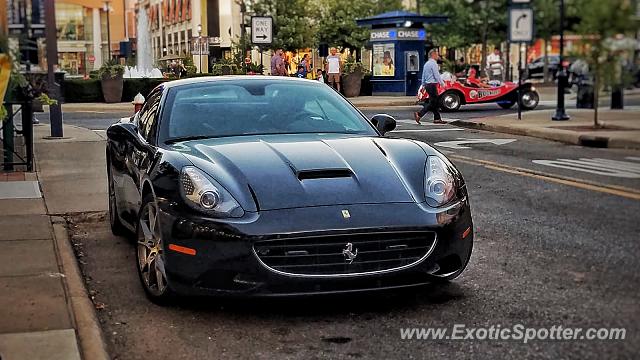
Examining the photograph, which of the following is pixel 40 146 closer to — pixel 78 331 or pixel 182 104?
pixel 182 104

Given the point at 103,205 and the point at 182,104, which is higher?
the point at 182,104

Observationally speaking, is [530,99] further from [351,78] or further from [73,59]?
[73,59]

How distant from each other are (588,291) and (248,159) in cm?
214

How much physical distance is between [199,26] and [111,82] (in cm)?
3603

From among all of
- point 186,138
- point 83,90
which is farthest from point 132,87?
point 186,138

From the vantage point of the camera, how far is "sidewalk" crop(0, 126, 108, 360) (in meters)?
4.21

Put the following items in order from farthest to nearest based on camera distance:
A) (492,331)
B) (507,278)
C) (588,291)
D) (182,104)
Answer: (182,104)
(507,278)
(588,291)
(492,331)

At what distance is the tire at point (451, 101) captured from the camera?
78.9 feet

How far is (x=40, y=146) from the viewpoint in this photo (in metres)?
14.4

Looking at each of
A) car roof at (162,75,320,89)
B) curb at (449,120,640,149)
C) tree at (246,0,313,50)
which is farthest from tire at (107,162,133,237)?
tree at (246,0,313,50)

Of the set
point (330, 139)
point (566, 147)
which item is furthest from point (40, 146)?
point (330, 139)

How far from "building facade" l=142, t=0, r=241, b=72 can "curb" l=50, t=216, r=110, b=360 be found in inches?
2080

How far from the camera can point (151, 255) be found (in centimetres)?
516

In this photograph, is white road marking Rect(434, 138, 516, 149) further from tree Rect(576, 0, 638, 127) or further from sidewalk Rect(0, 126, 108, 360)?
tree Rect(576, 0, 638, 127)
